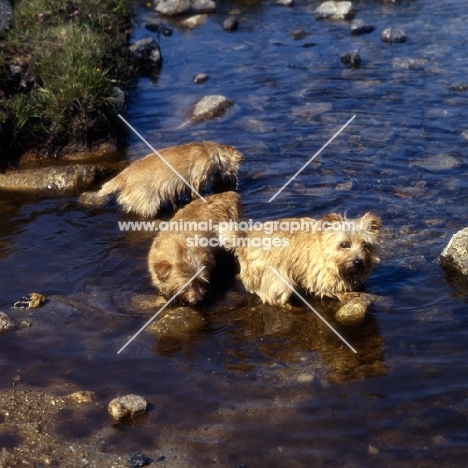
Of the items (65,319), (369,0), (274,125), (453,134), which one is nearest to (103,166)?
(274,125)

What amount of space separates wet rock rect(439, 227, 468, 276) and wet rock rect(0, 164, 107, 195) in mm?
4752

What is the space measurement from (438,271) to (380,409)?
7.49ft

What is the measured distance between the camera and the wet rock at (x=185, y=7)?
1920cm

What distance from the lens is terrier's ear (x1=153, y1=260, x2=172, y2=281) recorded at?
7.26 m

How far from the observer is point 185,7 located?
63.1 ft

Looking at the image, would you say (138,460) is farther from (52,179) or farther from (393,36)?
(393,36)

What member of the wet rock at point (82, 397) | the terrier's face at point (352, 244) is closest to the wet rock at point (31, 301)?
the wet rock at point (82, 397)

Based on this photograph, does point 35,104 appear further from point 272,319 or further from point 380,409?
point 380,409

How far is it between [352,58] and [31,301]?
9.25m

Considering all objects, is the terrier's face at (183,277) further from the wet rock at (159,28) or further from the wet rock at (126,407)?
the wet rock at (159,28)

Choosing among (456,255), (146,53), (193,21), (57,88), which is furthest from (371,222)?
(193,21)

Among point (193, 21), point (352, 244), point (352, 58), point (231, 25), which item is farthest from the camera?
point (193, 21)

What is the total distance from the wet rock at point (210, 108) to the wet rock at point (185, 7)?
23.7 feet

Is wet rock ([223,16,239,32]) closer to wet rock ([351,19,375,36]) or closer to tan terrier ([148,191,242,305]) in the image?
wet rock ([351,19,375,36])
